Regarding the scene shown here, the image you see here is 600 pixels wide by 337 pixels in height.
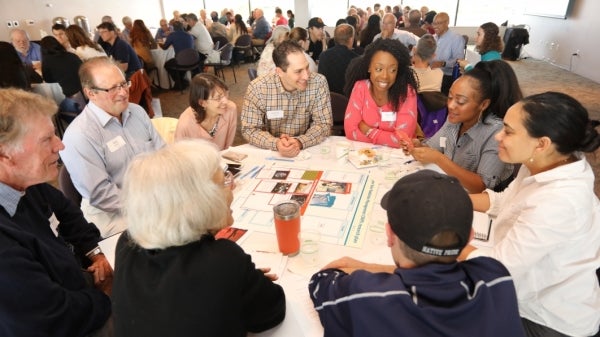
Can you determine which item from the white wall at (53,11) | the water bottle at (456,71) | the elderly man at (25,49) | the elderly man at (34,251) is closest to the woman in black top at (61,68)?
the elderly man at (25,49)

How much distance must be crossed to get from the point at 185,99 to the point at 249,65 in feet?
12.9

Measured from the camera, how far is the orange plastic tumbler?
4.12ft

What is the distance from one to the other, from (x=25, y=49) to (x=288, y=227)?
21.4 ft

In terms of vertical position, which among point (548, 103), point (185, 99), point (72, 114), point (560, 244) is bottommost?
point (185, 99)

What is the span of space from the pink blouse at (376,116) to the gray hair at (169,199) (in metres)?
1.69

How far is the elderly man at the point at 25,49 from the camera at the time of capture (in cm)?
548

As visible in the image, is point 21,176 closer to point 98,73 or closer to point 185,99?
point 98,73

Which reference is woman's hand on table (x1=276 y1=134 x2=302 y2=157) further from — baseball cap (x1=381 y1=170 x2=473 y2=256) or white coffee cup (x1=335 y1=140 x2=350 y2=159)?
baseball cap (x1=381 y1=170 x2=473 y2=256)

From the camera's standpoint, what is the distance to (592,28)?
7414mm

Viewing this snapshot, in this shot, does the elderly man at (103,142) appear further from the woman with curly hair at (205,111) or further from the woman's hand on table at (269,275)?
the woman's hand on table at (269,275)

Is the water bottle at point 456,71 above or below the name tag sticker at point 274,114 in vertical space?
below

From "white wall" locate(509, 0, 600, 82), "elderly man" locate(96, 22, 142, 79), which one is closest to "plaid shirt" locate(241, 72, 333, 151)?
"elderly man" locate(96, 22, 142, 79)

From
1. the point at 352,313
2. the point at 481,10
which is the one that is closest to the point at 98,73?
the point at 352,313

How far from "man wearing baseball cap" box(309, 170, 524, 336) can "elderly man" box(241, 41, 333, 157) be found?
147cm
